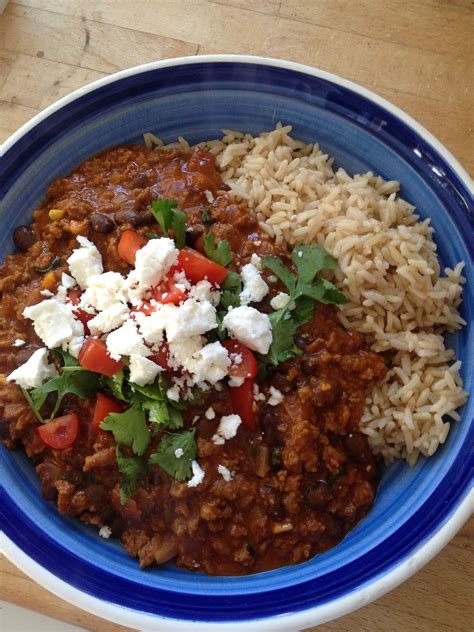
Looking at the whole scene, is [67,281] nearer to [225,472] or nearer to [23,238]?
[23,238]

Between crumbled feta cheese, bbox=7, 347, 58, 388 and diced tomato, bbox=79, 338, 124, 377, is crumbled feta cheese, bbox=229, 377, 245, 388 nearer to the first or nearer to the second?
diced tomato, bbox=79, 338, 124, 377

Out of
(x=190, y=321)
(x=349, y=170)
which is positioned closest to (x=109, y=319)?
(x=190, y=321)

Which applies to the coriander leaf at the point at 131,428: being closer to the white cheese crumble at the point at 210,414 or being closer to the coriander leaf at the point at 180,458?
the coriander leaf at the point at 180,458

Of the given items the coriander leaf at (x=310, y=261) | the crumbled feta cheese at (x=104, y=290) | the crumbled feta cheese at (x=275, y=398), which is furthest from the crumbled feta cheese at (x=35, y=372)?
the coriander leaf at (x=310, y=261)

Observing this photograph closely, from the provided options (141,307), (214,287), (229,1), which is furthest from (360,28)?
(141,307)

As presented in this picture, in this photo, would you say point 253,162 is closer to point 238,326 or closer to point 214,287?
point 214,287

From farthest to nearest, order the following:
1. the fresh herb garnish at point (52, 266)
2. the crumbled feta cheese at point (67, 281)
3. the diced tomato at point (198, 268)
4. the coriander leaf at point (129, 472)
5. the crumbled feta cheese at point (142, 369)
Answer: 1. the fresh herb garnish at point (52, 266)
2. the crumbled feta cheese at point (67, 281)
3. the diced tomato at point (198, 268)
4. the coriander leaf at point (129, 472)
5. the crumbled feta cheese at point (142, 369)
